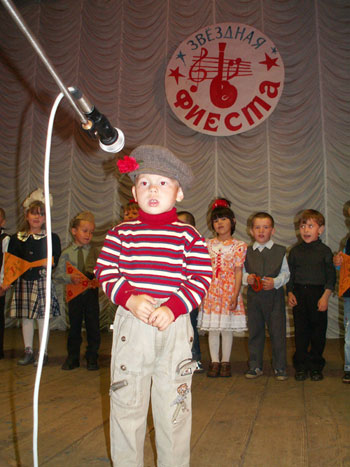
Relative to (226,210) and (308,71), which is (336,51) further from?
(226,210)

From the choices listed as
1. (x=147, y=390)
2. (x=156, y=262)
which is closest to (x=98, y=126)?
(x=156, y=262)

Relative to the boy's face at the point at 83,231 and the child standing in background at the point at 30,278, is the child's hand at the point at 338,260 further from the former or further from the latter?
the child standing in background at the point at 30,278

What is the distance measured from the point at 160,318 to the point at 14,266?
7.41 ft

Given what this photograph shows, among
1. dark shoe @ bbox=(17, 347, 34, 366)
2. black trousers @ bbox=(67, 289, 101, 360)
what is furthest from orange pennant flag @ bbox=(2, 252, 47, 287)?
dark shoe @ bbox=(17, 347, 34, 366)

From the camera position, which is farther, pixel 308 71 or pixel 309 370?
pixel 308 71

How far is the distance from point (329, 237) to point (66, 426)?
3917mm

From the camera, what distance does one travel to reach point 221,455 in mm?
1500

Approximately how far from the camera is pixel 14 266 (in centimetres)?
308

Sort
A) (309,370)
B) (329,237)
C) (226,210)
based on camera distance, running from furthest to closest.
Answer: (329,237), (226,210), (309,370)

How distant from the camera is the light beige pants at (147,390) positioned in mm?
1179

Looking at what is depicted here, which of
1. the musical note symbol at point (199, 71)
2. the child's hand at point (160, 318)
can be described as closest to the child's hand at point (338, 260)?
the child's hand at point (160, 318)

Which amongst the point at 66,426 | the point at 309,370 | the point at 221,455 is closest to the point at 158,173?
the point at 221,455

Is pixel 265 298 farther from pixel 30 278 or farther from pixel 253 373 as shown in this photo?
pixel 30 278

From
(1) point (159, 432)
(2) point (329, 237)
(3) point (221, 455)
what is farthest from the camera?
(2) point (329, 237)
